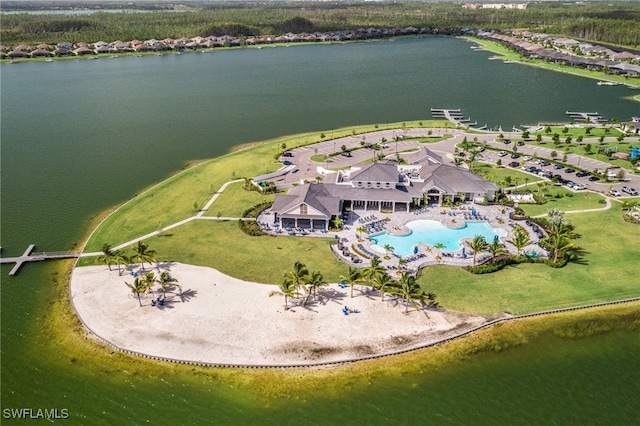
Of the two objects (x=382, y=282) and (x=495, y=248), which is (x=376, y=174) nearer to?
(x=495, y=248)

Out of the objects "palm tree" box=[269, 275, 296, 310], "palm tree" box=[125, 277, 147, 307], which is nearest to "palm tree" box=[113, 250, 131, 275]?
"palm tree" box=[125, 277, 147, 307]

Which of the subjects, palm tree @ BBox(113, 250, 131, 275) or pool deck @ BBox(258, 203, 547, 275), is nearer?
palm tree @ BBox(113, 250, 131, 275)

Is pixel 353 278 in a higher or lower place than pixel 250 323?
higher

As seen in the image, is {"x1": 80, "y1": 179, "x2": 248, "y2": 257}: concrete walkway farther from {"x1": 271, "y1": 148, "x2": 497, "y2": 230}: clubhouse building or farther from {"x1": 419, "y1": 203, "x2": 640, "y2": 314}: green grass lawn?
{"x1": 419, "y1": 203, "x2": 640, "y2": 314}: green grass lawn

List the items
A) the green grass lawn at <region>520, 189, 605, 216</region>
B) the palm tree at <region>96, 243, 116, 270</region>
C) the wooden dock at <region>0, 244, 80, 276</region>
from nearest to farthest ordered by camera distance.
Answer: the palm tree at <region>96, 243, 116, 270</region>
the wooden dock at <region>0, 244, 80, 276</region>
the green grass lawn at <region>520, 189, 605, 216</region>

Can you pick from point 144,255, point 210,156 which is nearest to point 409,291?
point 144,255

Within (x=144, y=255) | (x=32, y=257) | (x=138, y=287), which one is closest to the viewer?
(x=138, y=287)

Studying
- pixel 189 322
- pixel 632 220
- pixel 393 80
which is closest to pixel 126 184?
pixel 189 322

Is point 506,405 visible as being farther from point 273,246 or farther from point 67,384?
point 67,384
